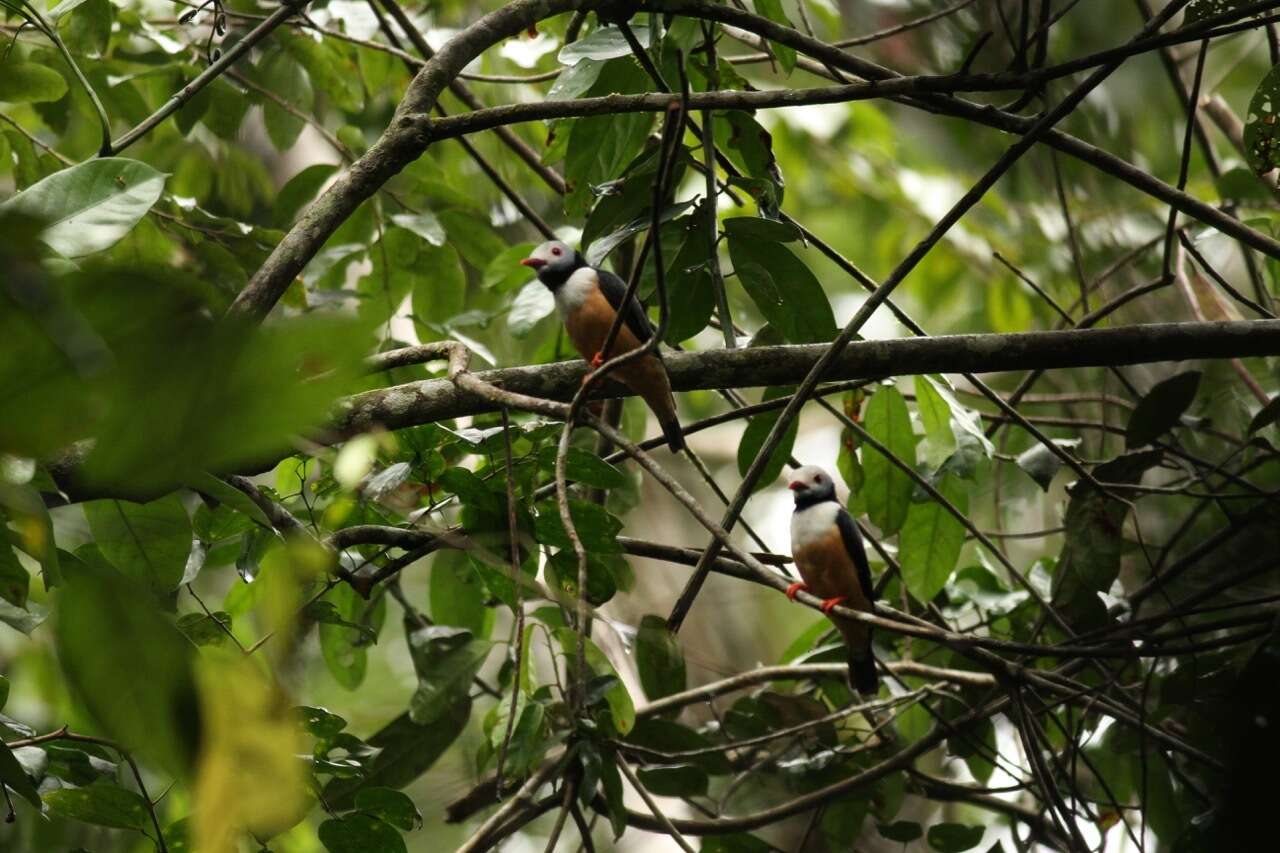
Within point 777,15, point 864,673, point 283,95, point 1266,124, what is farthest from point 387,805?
point 283,95

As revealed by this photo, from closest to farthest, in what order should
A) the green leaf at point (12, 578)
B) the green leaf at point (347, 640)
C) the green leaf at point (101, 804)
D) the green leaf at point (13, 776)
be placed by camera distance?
the green leaf at point (12, 578) → the green leaf at point (13, 776) → the green leaf at point (101, 804) → the green leaf at point (347, 640)

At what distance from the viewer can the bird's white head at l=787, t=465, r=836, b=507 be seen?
4254 millimetres

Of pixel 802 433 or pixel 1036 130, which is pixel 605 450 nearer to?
pixel 1036 130

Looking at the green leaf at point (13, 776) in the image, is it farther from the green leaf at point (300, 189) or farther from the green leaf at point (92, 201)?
the green leaf at point (300, 189)

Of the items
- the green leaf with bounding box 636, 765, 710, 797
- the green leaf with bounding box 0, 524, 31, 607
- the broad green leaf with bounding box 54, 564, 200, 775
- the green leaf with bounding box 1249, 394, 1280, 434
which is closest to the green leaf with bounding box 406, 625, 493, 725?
the green leaf with bounding box 636, 765, 710, 797

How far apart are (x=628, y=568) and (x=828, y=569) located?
1.13 metres

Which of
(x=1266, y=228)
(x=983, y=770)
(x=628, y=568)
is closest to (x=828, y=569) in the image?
(x=983, y=770)

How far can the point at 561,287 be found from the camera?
12.3 ft

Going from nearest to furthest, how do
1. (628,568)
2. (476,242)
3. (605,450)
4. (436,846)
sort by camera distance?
(628,568) < (605,450) < (476,242) < (436,846)

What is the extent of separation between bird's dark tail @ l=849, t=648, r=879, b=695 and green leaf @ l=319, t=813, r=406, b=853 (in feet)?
5.70

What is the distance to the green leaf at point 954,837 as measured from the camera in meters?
3.21

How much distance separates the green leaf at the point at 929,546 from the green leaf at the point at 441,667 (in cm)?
129

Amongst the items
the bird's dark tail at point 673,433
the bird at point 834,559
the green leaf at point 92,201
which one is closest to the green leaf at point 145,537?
the green leaf at point 92,201

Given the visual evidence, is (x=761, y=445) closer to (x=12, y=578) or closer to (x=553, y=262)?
(x=553, y=262)
